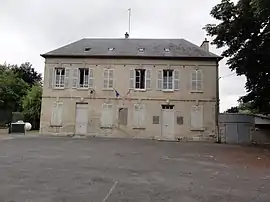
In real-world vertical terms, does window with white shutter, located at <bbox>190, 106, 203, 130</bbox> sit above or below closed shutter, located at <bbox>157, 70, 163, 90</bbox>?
→ below

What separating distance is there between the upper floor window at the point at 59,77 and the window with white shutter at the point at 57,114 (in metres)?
1.31

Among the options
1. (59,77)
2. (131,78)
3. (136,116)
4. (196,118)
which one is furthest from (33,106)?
(196,118)

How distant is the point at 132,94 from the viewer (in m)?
23.2

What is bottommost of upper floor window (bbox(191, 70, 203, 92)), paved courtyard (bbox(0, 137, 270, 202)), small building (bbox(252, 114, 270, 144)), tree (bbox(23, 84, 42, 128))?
paved courtyard (bbox(0, 137, 270, 202))

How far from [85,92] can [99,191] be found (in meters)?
18.2

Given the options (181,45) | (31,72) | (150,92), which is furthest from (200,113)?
(31,72)

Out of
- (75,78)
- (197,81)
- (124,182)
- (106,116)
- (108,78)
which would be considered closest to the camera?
(124,182)

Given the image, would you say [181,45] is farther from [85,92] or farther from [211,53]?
[85,92]

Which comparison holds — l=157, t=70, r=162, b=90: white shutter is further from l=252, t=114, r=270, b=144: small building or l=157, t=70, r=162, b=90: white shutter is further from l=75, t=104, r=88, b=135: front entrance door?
l=252, t=114, r=270, b=144: small building

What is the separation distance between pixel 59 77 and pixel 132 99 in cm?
555

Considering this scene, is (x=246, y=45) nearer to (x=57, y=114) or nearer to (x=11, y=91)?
(x=57, y=114)

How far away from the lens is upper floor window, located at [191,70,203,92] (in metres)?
23.1

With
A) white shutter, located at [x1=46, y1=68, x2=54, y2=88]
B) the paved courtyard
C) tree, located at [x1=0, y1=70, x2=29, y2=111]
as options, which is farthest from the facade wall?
the paved courtyard

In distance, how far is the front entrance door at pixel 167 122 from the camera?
2286cm
